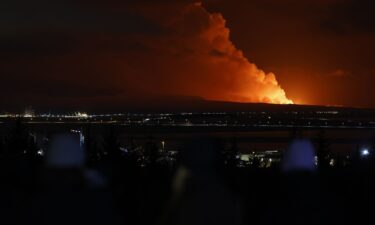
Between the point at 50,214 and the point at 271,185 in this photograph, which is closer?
the point at 50,214

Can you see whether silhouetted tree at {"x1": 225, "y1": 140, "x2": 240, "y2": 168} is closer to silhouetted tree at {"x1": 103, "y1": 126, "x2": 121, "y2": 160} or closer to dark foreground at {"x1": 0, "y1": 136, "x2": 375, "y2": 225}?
dark foreground at {"x1": 0, "y1": 136, "x2": 375, "y2": 225}

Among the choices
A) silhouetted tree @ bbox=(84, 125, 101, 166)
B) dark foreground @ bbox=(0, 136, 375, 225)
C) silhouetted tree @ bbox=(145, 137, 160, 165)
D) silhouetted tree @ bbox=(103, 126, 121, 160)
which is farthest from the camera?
silhouetted tree @ bbox=(145, 137, 160, 165)

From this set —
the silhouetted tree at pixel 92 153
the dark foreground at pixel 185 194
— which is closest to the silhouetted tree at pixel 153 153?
the silhouetted tree at pixel 92 153

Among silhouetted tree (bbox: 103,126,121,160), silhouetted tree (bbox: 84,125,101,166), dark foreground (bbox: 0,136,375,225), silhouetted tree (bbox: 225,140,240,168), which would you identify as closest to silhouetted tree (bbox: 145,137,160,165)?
silhouetted tree (bbox: 103,126,121,160)

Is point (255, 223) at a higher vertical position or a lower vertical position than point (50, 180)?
lower

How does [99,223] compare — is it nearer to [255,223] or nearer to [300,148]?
[300,148]

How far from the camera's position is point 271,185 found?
10.7m

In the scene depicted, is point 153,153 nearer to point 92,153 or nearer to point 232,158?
point 92,153

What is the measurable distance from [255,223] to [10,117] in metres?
183

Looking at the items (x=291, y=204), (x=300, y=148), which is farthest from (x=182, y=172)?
(x=291, y=204)

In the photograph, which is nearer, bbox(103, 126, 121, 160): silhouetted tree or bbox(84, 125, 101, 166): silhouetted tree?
bbox(84, 125, 101, 166): silhouetted tree

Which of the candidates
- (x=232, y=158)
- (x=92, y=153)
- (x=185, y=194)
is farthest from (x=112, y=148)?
(x=185, y=194)

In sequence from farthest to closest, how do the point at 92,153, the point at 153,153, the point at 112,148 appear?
the point at 92,153
the point at 153,153
the point at 112,148

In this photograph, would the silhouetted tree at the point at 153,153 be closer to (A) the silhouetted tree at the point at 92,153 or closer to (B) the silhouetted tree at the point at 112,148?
(B) the silhouetted tree at the point at 112,148
